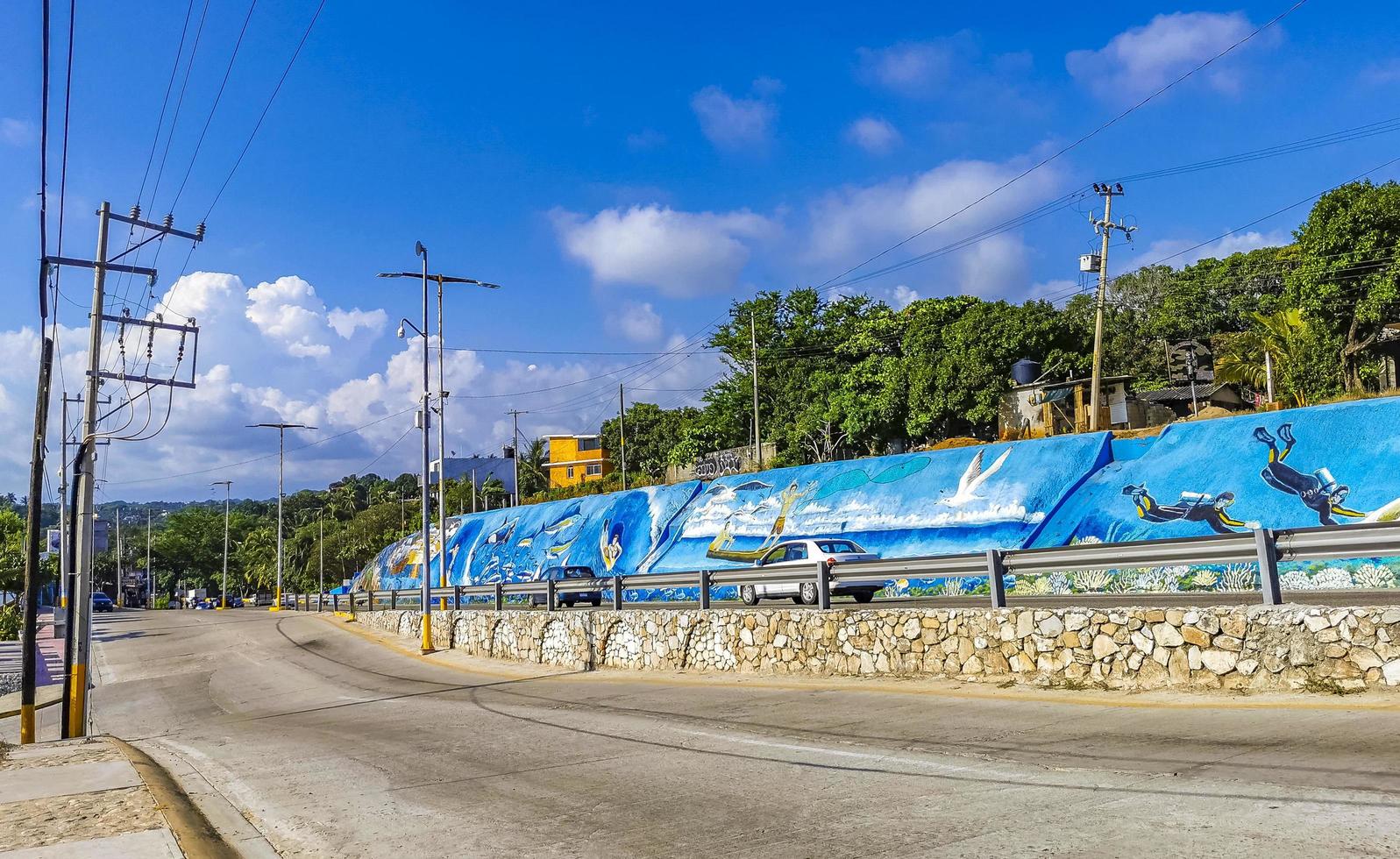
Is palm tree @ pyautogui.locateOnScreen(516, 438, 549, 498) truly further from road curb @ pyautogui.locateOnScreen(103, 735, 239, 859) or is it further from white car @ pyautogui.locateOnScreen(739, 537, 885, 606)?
road curb @ pyautogui.locateOnScreen(103, 735, 239, 859)

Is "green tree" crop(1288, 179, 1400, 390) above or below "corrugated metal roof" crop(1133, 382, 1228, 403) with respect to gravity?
above

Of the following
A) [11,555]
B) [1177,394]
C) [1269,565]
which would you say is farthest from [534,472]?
[1269,565]

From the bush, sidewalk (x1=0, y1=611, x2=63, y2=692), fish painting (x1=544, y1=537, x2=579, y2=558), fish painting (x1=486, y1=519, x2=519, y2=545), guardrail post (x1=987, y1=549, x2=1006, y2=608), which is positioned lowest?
sidewalk (x1=0, y1=611, x2=63, y2=692)

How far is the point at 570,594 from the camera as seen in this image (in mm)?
30641

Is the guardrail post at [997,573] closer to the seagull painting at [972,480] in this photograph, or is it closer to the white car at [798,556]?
the white car at [798,556]

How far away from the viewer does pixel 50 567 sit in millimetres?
65250

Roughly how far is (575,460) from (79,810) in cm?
9765

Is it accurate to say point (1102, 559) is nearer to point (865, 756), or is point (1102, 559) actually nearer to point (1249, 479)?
point (865, 756)

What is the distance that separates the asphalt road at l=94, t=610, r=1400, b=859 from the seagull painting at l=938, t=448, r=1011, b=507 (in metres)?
14.6

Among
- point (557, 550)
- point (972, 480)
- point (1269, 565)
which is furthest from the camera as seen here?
point (557, 550)

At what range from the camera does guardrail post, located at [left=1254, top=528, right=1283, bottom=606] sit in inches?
412

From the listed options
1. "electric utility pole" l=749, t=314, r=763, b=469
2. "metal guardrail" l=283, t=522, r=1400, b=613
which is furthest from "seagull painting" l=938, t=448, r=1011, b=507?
"electric utility pole" l=749, t=314, r=763, b=469

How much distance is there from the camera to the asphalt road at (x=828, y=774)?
5707 mm

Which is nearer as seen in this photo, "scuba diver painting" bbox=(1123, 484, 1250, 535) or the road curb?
the road curb
